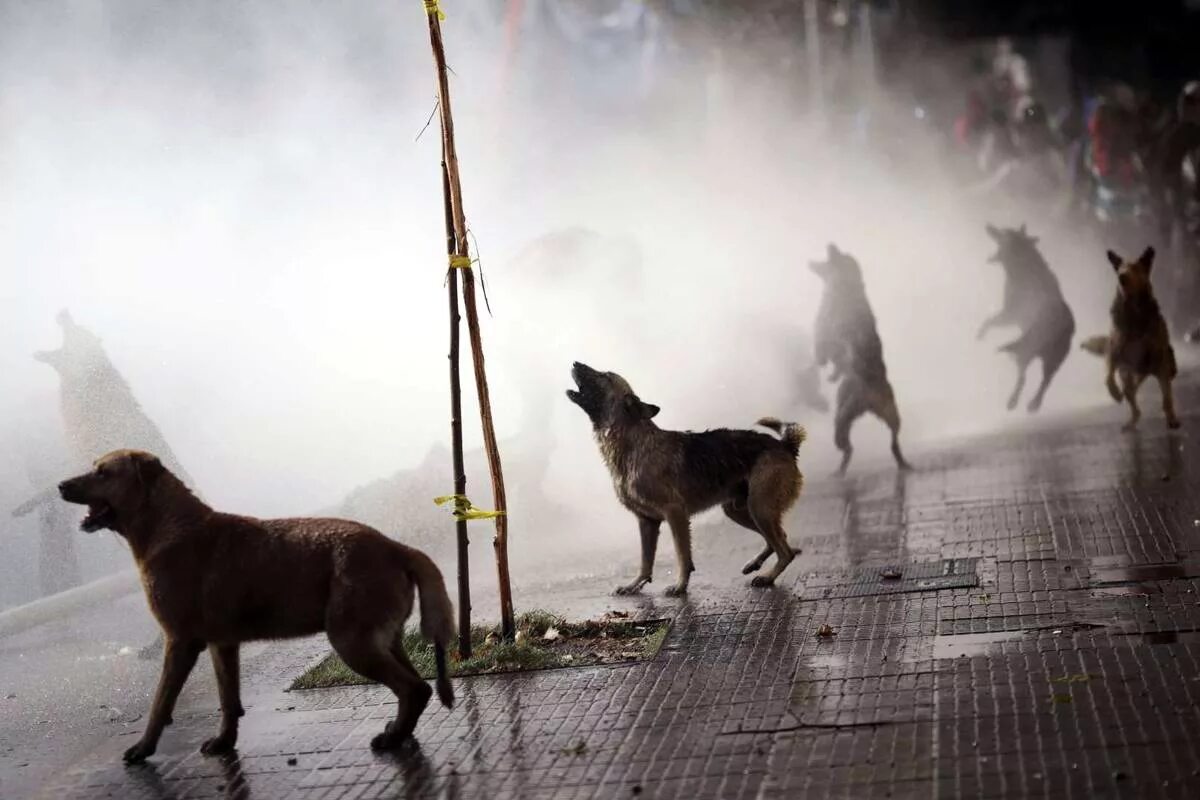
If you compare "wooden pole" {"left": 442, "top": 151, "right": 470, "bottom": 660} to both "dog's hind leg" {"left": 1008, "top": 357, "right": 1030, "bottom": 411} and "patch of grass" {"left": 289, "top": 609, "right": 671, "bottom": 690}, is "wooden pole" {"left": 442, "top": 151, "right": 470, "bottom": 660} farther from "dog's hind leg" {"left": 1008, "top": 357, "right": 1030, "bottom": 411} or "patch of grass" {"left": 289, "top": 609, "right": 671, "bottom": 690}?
"dog's hind leg" {"left": 1008, "top": 357, "right": 1030, "bottom": 411}

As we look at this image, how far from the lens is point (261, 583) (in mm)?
6414

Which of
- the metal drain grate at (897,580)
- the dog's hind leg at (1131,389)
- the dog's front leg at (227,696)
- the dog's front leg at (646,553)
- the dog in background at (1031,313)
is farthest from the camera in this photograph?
the dog in background at (1031,313)

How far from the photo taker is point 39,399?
12.0 meters

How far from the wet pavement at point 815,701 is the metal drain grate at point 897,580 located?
0.03 m

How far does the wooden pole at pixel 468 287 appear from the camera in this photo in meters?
7.87

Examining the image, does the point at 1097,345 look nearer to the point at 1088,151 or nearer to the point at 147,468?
the point at 147,468

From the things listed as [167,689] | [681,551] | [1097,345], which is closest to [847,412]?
[1097,345]

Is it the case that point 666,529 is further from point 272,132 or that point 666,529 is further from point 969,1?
point 969,1

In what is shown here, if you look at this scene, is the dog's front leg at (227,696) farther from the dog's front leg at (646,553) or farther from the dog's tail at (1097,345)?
the dog's tail at (1097,345)

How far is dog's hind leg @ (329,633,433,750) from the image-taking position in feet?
20.6

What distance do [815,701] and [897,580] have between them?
2.59 metres

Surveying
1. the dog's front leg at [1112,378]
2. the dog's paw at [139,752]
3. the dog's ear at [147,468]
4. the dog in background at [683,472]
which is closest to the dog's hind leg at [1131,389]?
the dog's front leg at [1112,378]

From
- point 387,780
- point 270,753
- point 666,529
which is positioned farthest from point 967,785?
point 666,529

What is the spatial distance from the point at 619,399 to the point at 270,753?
370cm
